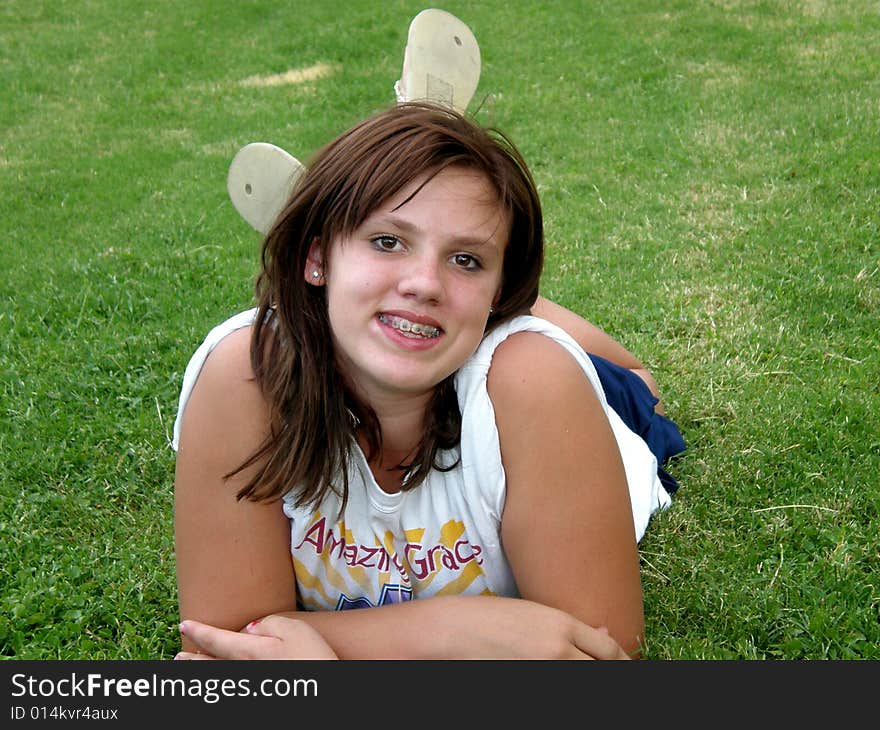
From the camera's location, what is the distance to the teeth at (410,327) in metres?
2.04

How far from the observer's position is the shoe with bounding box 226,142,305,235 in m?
2.38

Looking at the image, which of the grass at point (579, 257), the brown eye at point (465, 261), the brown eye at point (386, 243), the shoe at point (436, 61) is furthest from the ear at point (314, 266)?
the grass at point (579, 257)

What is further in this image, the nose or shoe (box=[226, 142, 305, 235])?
shoe (box=[226, 142, 305, 235])

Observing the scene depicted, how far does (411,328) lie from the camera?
6.69 ft

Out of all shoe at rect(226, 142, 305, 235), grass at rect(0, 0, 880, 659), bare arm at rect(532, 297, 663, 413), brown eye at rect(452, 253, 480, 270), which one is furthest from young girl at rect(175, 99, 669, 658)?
bare arm at rect(532, 297, 663, 413)

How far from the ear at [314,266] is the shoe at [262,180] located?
0.72 ft

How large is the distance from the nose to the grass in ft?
3.37

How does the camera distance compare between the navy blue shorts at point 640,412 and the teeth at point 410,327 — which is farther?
the navy blue shorts at point 640,412

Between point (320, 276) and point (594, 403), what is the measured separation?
0.64 meters

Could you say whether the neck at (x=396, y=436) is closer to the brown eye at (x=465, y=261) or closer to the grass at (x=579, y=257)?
the brown eye at (x=465, y=261)

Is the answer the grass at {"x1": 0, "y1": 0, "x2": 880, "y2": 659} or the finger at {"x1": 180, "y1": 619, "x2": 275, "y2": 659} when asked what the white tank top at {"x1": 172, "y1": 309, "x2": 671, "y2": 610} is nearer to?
the finger at {"x1": 180, "y1": 619, "x2": 275, "y2": 659}

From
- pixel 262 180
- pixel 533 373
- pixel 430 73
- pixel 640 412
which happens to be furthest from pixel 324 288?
pixel 640 412
